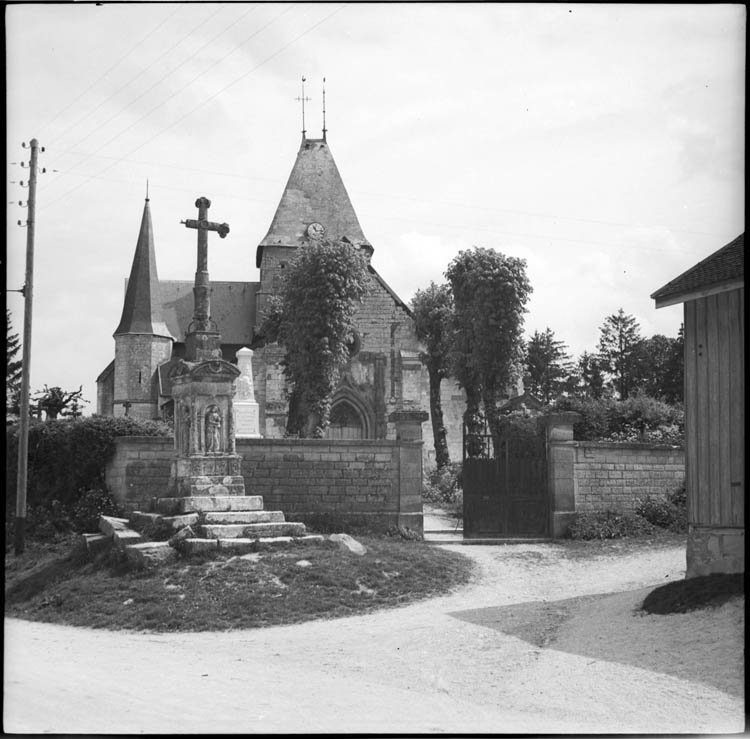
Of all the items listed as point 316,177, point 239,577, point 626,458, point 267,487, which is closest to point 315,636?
point 239,577

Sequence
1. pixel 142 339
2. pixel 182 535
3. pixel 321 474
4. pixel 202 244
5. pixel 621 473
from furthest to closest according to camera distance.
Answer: pixel 142 339
pixel 621 473
pixel 321 474
pixel 202 244
pixel 182 535

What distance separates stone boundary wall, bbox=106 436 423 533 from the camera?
58.6 ft

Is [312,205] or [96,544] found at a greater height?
[312,205]

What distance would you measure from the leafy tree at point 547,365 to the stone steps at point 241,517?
44853 mm

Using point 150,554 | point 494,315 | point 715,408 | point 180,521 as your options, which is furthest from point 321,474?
point 494,315

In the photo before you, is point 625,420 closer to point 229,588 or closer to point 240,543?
point 240,543

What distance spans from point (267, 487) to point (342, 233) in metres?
31.6

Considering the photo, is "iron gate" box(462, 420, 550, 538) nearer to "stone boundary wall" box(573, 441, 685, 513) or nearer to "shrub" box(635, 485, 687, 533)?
"stone boundary wall" box(573, 441, 685, 513)

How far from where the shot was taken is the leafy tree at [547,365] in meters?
59.7

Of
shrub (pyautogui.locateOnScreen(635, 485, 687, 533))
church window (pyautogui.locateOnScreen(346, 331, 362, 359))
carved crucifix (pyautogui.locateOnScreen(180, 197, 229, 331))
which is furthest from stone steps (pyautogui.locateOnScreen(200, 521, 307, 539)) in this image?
church window (pyautogui.locateOnScreen(346, 331, 362, 359))

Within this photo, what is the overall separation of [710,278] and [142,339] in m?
35.9

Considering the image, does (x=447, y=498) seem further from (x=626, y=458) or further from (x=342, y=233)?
(x=342, y=233)

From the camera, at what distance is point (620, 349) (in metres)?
51.7

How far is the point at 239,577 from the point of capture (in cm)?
1261
